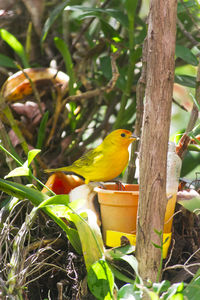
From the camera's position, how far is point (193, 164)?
125 cm

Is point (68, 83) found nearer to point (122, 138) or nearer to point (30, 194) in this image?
point (122, 138)

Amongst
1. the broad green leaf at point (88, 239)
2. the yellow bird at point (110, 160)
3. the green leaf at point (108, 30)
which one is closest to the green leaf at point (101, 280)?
the broad green leaf at point (88, 239)

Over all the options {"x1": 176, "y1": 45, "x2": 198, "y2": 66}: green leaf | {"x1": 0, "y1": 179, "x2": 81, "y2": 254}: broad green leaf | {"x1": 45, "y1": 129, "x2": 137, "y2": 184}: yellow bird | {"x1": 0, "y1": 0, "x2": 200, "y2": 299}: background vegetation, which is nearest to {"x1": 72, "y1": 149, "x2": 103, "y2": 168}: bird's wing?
{"x1": 45, "y1": 129, "x2": 137, "y2": 184}: yellow bird

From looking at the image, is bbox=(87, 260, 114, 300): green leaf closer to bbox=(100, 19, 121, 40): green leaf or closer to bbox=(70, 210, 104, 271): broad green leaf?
bbox=(70, 210, 104, 271): broad green leaf

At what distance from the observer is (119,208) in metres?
0.79

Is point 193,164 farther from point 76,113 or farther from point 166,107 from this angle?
point 166,107

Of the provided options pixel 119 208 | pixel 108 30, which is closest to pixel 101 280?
pixel 119 208

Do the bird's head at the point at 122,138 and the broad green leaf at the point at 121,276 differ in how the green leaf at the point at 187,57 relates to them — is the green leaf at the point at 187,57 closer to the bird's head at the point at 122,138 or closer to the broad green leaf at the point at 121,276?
the bird's head at the point at 122,138

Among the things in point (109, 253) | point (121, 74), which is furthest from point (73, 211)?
point (121, 74)

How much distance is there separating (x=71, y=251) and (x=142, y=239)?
0.20 meters

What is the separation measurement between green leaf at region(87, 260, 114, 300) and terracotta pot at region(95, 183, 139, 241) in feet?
0.50

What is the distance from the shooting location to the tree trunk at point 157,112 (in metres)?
0.64

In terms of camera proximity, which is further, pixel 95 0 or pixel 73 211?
pixel 95 0

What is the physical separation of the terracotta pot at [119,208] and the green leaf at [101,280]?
0.15 meters
